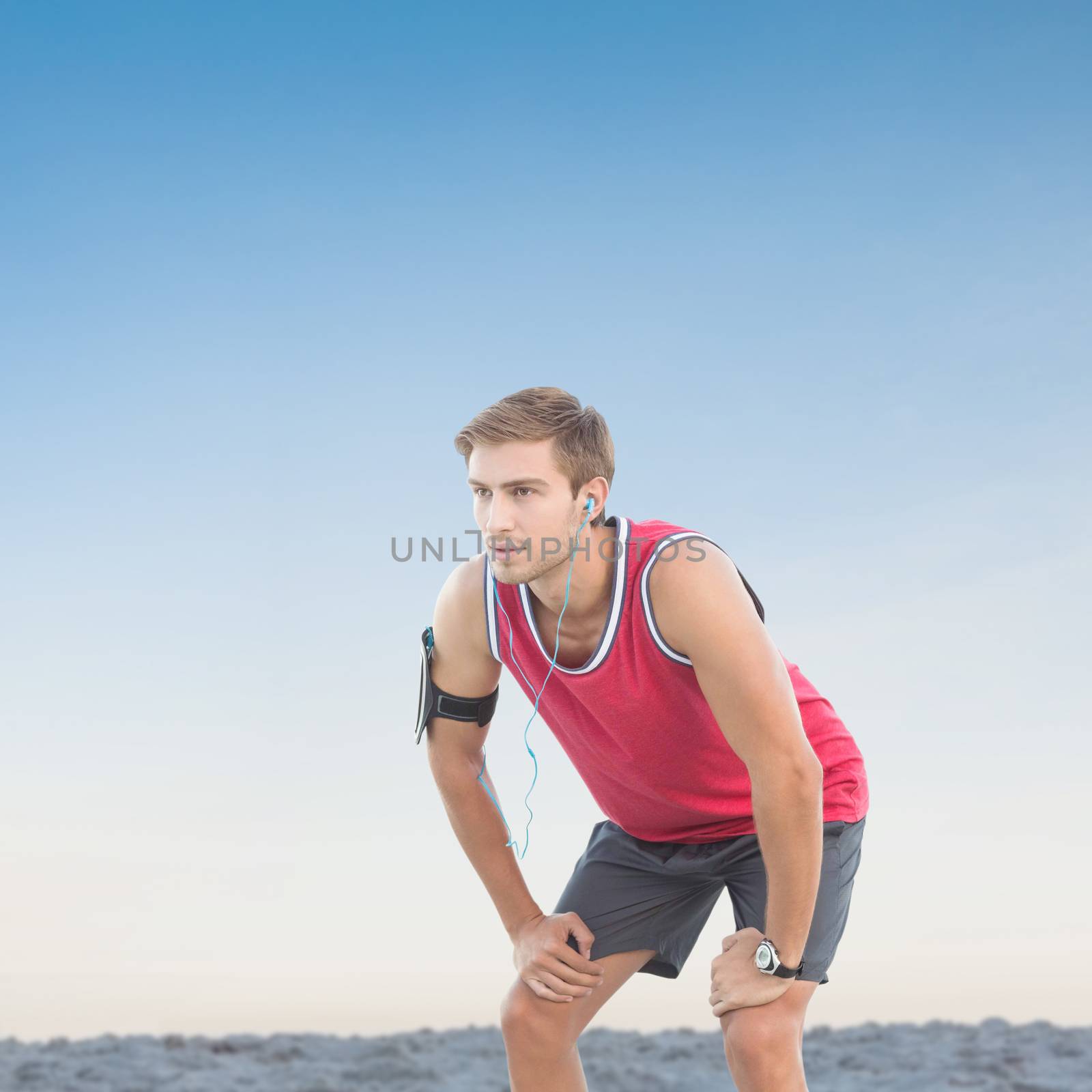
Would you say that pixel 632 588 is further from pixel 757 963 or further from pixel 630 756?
pixel 757 963

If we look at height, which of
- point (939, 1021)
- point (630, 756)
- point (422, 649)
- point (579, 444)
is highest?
point (579, 444)

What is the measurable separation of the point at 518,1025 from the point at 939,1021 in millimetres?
4948

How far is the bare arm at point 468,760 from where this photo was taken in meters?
2.60

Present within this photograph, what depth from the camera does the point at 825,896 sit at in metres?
2.40

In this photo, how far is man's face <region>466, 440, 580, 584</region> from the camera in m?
2.30

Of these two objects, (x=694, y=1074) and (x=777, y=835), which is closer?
(x=777, y=835)

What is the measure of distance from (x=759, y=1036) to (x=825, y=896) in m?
0.36

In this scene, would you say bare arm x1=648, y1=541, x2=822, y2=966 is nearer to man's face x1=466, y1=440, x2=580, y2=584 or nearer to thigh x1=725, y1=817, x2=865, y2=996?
thigh x1=725, y1=817, x2=865, y2=996

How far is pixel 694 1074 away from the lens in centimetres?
557

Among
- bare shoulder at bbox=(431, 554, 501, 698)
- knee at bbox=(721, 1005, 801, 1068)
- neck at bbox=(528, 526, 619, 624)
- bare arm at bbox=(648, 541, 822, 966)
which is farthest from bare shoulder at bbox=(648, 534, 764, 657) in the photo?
knee at bbox=(721, 1005, 801, 1068)

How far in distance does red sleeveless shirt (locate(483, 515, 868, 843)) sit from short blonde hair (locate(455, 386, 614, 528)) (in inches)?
6.2

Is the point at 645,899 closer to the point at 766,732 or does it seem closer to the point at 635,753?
the point at 635,753

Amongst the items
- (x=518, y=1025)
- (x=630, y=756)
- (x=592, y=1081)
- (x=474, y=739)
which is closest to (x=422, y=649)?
(x=474, y=739)

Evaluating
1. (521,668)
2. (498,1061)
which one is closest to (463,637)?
(521,668)
